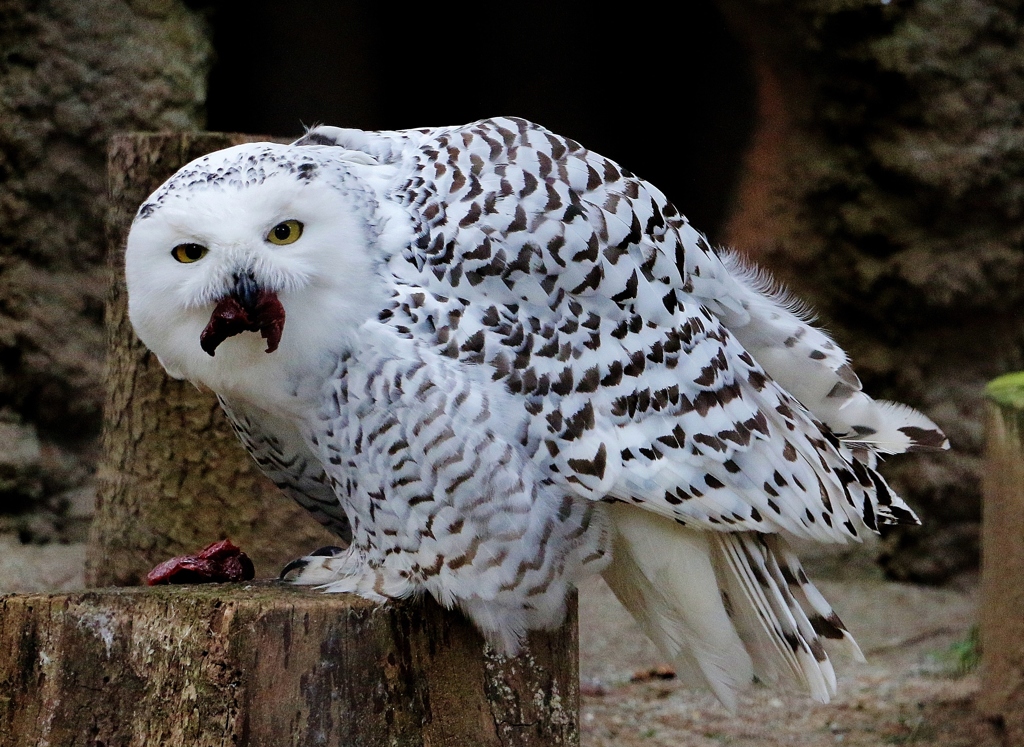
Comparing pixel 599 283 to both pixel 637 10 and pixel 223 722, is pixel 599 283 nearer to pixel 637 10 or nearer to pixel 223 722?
pixel 223 722

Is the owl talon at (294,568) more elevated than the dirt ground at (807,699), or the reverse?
the owl talon at (294,568)

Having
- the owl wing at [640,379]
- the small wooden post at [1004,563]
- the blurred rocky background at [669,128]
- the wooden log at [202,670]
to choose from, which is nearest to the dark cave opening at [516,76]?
the blurred rocky background at [669,128]

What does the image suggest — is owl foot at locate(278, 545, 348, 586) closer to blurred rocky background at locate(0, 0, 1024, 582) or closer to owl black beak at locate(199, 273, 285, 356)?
owl black beak at locate(199, 273, 285, 356)

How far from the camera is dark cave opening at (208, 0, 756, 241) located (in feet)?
15.7

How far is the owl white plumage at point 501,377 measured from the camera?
1939mm

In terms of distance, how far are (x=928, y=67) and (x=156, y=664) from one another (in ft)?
11.6

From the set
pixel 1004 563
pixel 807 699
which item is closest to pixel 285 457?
pixel 1004 563

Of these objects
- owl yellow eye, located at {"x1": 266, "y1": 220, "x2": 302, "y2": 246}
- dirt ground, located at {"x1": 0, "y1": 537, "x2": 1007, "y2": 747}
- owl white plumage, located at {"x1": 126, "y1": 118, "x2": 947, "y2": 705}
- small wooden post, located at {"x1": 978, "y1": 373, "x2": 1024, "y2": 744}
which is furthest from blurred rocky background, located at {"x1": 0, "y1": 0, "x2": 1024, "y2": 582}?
owl yellow eye, located at {"x1": 266, "y1": 220, "x2": 302, "y2": 246}

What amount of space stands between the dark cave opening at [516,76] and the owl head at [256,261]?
292 centimetres

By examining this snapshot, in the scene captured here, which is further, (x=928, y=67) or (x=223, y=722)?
(x=928, y=67)

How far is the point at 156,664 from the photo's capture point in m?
1.94

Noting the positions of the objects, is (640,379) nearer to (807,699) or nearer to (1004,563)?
(1004,563)

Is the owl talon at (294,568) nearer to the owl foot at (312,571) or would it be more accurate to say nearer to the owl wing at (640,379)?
the owl foot at (312,571)

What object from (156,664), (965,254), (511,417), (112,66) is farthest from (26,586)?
(965,254)
